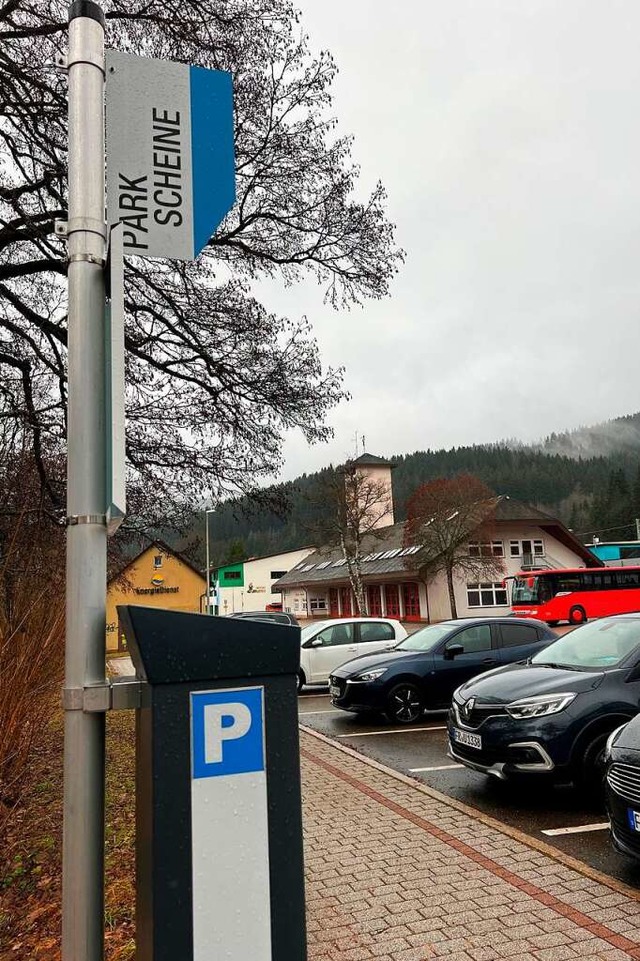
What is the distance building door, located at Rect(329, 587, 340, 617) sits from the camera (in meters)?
60.3

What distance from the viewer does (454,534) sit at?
43.6 metres

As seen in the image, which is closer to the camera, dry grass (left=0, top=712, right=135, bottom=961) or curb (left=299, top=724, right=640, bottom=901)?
dry grass (left=0, top=712, right=135, bottom=961)

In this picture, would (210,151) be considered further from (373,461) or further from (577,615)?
(373,461)

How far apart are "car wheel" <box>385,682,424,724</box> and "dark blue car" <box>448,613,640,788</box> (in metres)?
4.05

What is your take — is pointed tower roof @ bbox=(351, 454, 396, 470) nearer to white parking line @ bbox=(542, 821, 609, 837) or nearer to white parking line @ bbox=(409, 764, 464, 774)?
white parking line @ bbox=(409, 764, 464, 774)

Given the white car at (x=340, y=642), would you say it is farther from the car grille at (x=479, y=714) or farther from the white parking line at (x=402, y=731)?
the car grille at (x=479, y=714)

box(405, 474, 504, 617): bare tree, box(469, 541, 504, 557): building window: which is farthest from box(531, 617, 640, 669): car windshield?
box(469, 541, 504, 557): building window

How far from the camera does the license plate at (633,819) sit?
4535 mm

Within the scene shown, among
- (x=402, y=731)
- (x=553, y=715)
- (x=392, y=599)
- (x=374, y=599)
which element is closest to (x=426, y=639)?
(x=402, y=731)

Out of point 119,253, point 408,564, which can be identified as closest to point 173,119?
point 119,253

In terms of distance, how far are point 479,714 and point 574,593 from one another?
31930 mm

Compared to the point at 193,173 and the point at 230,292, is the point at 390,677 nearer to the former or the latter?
the point at 230,292

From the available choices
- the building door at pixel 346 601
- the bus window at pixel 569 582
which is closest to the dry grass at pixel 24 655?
the bus window at pixel 569 582

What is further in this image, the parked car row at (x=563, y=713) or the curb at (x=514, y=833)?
the parked car row at (x=563, y=713)
